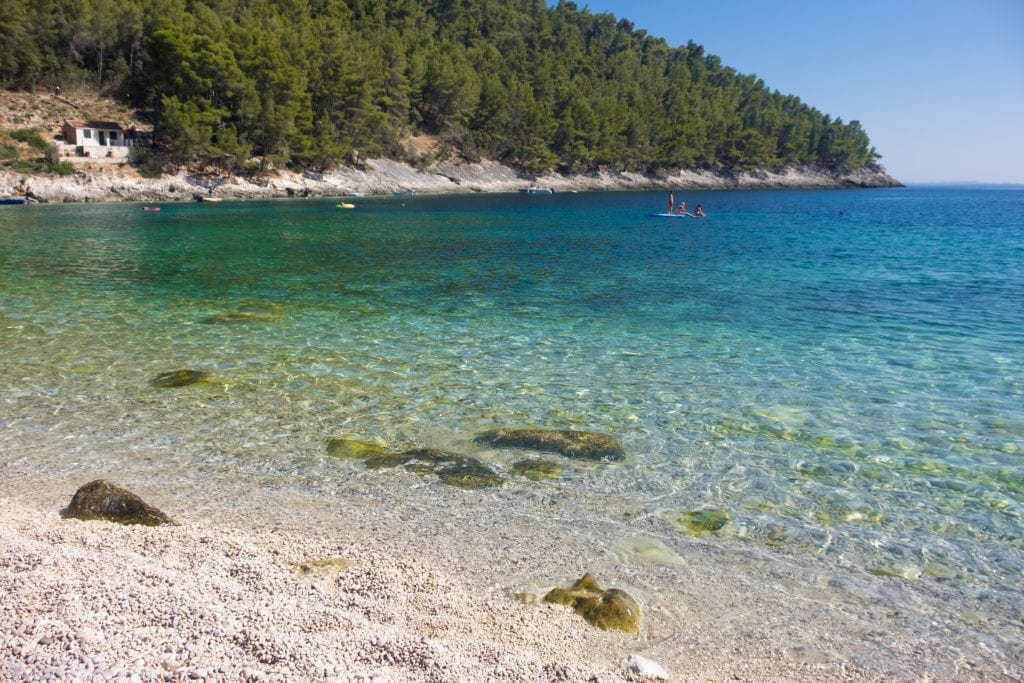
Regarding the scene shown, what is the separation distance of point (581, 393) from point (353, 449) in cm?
439

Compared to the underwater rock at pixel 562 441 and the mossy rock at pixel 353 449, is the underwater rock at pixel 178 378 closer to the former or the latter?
the mossy rock at pixel 353 449

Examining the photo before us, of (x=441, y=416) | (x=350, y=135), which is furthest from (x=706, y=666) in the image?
(x=350, y=135)

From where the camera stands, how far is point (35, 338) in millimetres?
15625

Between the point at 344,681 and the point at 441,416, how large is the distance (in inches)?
275

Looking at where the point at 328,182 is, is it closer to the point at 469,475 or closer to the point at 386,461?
the point at 386,461

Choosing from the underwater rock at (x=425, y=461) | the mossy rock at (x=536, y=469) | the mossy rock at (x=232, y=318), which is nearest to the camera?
the underwater rock at (x=425, y=461)

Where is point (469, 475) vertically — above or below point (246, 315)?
above

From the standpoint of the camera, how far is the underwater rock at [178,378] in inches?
488

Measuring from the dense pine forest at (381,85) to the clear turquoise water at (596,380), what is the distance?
5929 centimetres

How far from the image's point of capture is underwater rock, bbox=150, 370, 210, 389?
12383 mm

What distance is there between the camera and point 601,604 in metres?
5.89

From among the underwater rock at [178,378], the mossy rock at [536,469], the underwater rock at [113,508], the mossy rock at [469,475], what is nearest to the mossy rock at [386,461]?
the mossy rock at [469,475]

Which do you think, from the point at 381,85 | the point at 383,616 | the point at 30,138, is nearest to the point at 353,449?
the point at 383,616

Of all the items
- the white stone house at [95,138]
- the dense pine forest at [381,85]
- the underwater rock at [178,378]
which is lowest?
the underwater rock at [178,378]
